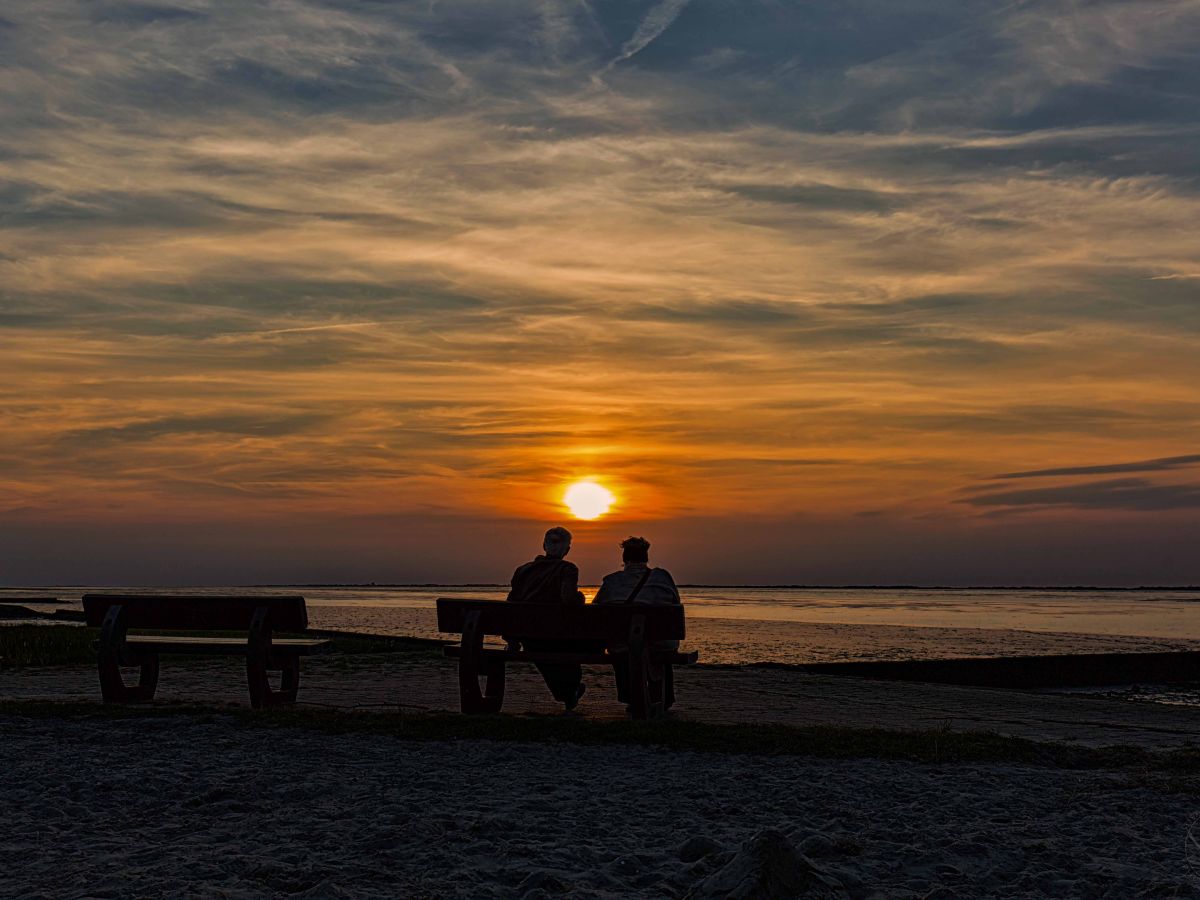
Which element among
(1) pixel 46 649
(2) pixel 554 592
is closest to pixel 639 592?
(2) pixel 554 592

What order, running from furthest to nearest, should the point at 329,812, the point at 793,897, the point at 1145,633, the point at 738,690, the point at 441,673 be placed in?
the point at 1145,633, the point at 441,673, the point at 738,690, the point at 329,812, the point at 793,897

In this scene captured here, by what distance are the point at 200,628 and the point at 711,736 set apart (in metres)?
5.33

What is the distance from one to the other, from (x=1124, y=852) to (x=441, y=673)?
11420 millimetres

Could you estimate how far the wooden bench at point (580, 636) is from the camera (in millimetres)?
10328

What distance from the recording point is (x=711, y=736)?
356 inches

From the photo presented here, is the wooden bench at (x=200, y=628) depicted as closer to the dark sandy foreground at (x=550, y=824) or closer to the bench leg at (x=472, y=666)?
the bench leg at (x=472, y=666)

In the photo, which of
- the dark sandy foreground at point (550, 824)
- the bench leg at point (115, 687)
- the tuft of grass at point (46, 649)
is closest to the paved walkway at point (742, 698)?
the bench leg at point (115, 687)

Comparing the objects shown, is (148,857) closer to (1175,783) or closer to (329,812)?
(329,812)

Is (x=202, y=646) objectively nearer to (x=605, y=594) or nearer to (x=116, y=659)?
(x=116, y=659)

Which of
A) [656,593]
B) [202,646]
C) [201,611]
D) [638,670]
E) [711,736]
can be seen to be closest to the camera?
[711,736]

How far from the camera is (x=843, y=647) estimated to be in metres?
30.5

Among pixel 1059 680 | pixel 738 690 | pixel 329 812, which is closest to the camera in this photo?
pixel 329 812

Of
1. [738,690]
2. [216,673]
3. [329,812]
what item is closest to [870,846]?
[329,812]

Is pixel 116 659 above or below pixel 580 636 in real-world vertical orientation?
below
